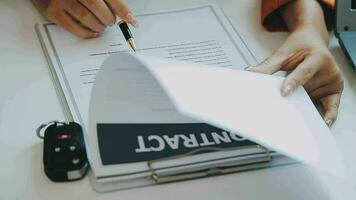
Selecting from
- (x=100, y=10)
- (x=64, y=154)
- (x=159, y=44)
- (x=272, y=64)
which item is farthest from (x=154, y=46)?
(x=64, y=154)

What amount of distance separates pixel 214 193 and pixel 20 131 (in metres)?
0.29

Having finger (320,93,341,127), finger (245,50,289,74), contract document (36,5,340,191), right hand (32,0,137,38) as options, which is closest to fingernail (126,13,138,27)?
right hand (32,0,137,38)

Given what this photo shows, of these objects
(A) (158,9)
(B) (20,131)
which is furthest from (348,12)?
(B) (20,131)

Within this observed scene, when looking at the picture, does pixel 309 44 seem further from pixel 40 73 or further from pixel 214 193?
pixel 40 73

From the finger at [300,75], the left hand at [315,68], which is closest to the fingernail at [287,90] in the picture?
the finger at [300,75]

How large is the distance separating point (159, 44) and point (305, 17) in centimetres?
28

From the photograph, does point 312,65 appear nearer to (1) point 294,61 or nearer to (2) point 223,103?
(1) point 294,61

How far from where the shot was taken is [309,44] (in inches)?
36.5

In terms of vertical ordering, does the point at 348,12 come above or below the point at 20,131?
below

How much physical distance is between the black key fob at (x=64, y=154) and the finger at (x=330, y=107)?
1.23ft

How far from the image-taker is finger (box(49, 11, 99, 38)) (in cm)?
98

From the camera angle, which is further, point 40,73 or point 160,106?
point 40,73

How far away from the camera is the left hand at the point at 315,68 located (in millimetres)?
857

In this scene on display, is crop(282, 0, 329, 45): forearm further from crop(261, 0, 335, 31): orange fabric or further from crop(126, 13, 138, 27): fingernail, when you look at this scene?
crop(126, 13, 138, 27): fingernail
